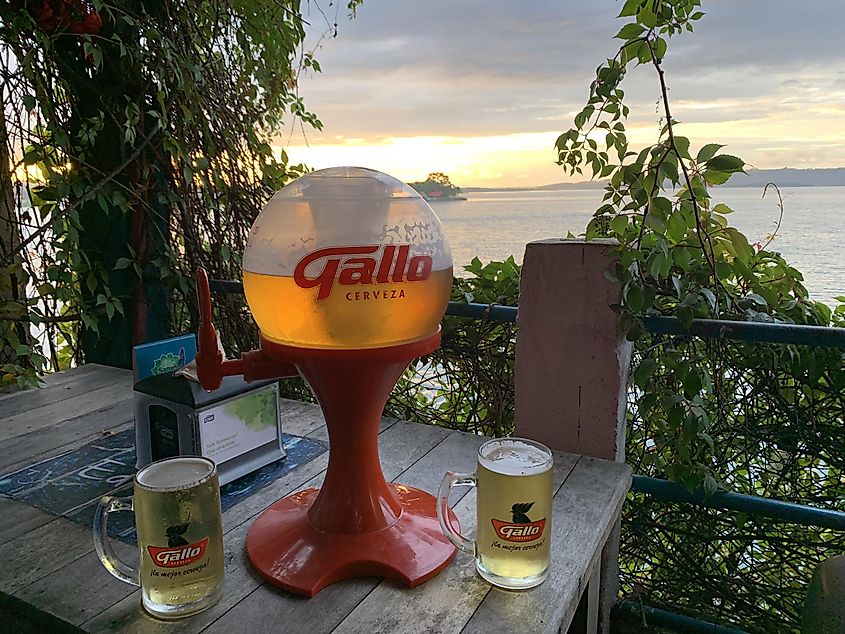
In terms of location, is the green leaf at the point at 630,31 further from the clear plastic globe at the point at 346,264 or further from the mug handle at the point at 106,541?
the mug handle at the point at 106,541

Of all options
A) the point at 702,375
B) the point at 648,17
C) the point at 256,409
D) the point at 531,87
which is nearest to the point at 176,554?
the point at 256,409

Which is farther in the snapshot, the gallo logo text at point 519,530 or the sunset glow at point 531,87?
the sunset glow at point 531,87

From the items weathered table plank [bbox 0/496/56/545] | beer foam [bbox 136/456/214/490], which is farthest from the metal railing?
weathered table plank [bbox 0/496/56/545]

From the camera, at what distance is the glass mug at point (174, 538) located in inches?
30.2

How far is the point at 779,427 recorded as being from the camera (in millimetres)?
1372

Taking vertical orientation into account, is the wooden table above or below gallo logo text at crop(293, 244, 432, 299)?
below

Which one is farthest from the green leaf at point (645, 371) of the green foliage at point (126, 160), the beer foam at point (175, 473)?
the green foliage at point (126, 160)

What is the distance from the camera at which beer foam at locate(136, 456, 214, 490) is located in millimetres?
787

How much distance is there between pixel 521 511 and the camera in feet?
2.66

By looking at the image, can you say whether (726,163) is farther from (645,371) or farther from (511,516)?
(511,516)

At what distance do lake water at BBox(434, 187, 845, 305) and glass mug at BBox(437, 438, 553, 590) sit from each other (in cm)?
44

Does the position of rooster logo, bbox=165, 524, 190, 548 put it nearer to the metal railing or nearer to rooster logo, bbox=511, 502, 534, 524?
rooster logo, bbox=511, 502, 534, 524

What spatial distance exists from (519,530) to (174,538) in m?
0.43

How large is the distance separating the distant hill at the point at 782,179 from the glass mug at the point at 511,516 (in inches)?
30.4
